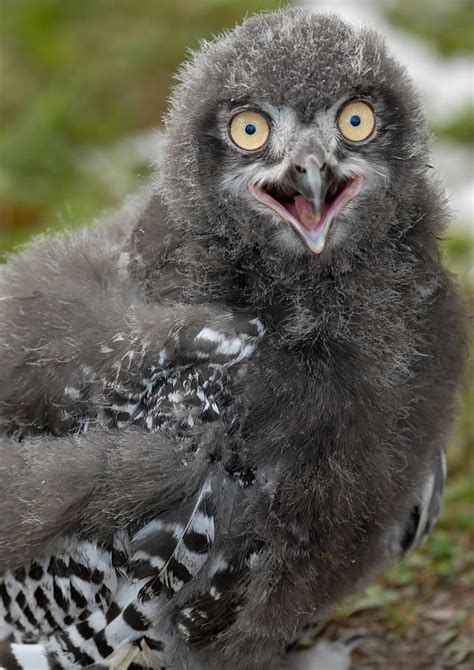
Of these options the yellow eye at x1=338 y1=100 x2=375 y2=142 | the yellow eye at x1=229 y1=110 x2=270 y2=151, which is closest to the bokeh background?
the yellow eye at x1=338 y1=100 x2=375 y2=142

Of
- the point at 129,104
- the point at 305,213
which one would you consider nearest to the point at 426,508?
the point at 305,213

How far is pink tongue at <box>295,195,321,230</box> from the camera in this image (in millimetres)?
3693

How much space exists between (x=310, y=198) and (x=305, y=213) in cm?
18

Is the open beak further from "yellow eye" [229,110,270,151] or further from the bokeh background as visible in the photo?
the bokeh background

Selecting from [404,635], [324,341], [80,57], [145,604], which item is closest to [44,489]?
[145,604]

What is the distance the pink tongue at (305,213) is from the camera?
3693 mm

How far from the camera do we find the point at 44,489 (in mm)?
3932

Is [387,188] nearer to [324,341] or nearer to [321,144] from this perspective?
[321,144]

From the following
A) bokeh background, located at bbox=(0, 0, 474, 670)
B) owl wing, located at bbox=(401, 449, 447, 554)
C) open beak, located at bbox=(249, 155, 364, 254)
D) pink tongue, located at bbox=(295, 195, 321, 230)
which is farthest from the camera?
bokeh background, located at bbox=(0, 0, 474, 670)

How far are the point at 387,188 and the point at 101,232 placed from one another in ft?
5.31

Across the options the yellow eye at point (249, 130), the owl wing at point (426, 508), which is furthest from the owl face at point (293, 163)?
the owl wing at point (426, 508)

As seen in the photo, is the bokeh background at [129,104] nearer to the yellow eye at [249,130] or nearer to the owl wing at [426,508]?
the owl wing at [426,508]

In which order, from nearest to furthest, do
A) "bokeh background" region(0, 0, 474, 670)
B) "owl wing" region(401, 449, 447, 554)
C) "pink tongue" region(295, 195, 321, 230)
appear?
"pink tongue" region(295, 195, 321, 230) → "owl wing" region(401, 449, 447, 554) → "bokeh background" region(0, 0, 474, 670)

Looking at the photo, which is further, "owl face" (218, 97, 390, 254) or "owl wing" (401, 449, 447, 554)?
"owl wing" (401, 449, 447, 554)
